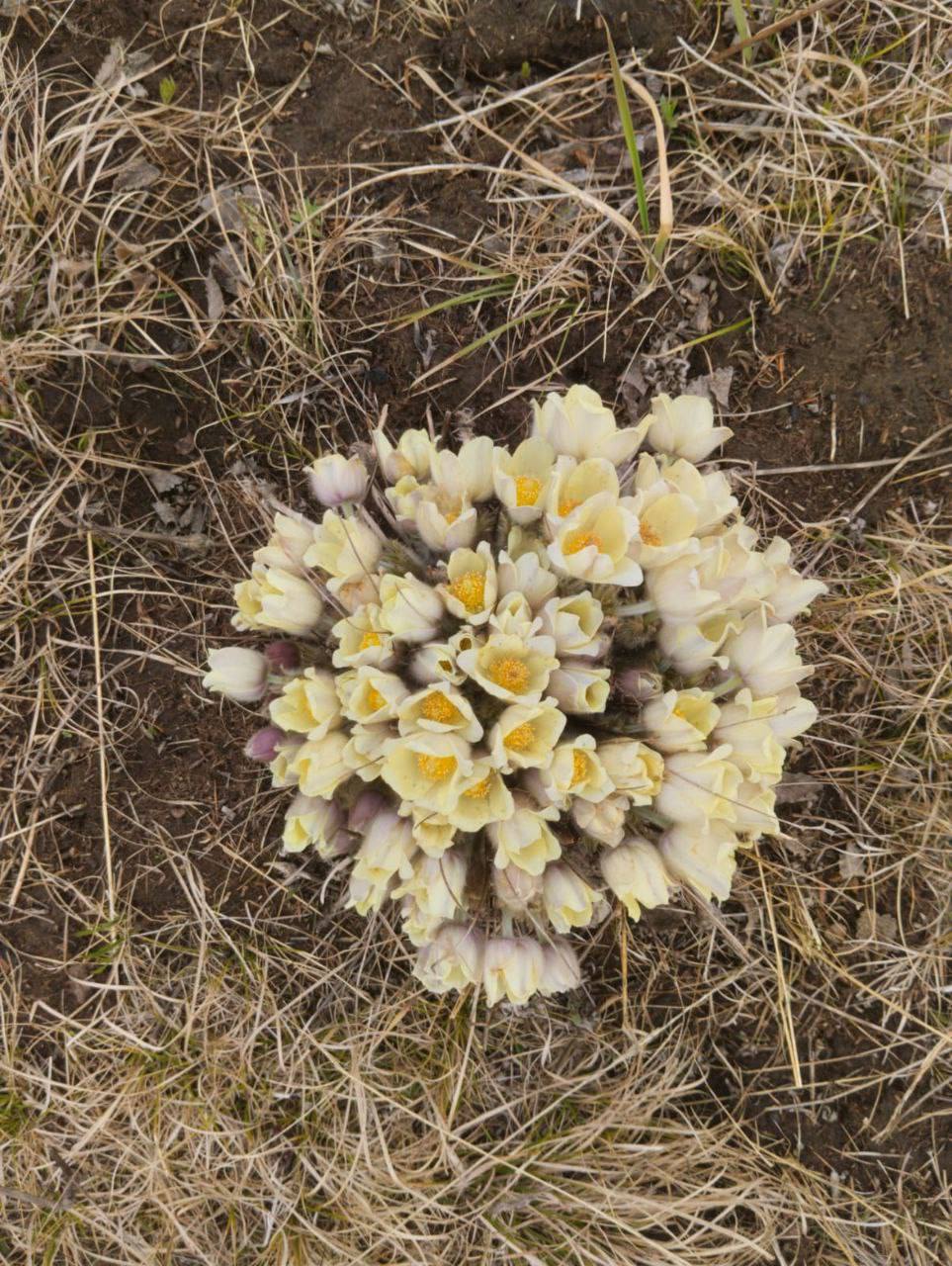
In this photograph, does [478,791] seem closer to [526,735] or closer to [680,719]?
[526,735]

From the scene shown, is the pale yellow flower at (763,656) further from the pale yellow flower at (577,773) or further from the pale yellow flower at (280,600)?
the pale yellow flower at (280,600)

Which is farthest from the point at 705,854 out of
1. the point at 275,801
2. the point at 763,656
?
the point at 275,801

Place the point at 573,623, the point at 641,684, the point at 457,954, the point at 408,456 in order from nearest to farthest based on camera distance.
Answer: the point at 573,623 < the point at 641,684 < the point at 408,456 < the point at 457,954

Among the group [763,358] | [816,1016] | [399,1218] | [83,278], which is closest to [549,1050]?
[399,1218]

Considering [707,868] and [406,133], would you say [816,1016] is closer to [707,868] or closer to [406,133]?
[707,868]

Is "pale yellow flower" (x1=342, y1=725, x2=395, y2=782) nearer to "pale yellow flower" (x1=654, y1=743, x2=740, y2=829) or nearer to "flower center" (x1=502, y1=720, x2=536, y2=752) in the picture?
"flower center" (x1=502, y1=720, x2=536, y2=752)

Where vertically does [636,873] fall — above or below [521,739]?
below

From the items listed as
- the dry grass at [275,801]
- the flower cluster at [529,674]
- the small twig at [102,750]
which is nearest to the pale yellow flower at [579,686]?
the flower cluster at [529,674]
